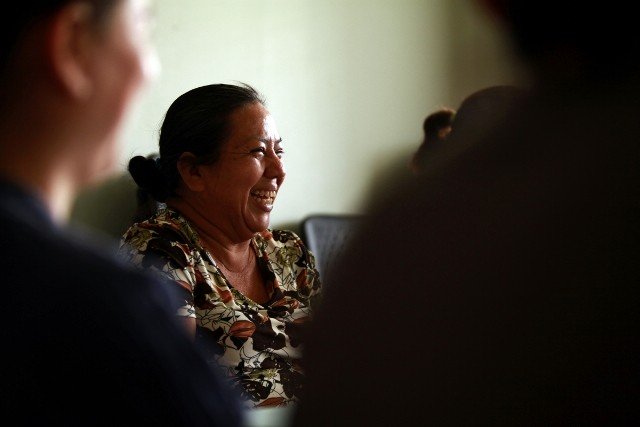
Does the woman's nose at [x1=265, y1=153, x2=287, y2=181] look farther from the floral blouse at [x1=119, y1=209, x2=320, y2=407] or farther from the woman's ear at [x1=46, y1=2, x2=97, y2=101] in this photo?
the woman's ear at [x1=46, y1=2, x2=97, y2=101]

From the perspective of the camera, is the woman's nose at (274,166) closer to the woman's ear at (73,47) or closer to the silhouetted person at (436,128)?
the silhouetted person at (436,128)

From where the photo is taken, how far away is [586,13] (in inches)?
22.2

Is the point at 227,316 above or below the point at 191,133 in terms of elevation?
below

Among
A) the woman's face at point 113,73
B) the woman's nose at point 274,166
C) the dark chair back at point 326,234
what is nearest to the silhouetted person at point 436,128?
the woman's nose at point 274,166

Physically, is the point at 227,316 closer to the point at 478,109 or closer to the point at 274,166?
the point at 274,166

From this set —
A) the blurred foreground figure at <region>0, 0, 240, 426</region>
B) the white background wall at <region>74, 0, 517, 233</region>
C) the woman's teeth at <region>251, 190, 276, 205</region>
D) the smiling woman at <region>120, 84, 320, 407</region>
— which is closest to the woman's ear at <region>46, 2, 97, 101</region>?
the blurred foreground figure at <region>0, 0, 240, 426</region>

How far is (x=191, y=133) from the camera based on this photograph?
1.96 meters

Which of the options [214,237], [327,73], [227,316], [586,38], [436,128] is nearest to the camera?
[586,38]

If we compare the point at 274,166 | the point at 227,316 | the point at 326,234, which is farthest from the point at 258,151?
the point at 326,234

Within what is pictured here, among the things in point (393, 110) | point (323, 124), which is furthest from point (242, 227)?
point (393, 110)

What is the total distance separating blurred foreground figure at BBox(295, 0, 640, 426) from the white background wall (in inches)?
70.3

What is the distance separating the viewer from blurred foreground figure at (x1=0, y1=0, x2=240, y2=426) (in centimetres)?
57

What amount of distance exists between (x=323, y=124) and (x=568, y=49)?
2303 mm

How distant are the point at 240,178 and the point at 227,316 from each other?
1.34ft
